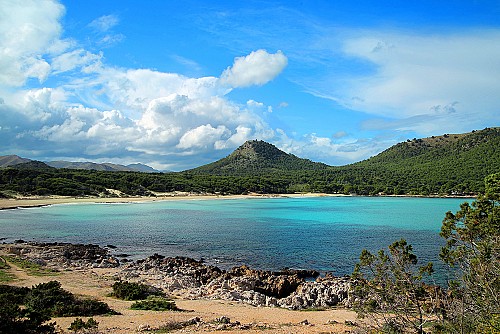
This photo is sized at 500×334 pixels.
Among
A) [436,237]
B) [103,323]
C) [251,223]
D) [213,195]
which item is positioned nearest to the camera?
[103,323]

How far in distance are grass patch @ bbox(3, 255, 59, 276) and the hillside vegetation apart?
65988mm

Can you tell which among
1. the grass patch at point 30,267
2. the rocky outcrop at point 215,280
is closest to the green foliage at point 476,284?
the rocky outcrop at point 215,280

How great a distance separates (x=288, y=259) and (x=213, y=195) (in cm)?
9418

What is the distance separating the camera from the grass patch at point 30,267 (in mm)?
23263

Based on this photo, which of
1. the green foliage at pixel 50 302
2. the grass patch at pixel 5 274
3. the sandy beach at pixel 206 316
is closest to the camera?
the sandy beach at pixel 206 316

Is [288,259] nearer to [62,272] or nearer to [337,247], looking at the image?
[337,247]

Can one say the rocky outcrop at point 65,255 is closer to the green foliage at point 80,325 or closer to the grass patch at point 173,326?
the green foliage at point 80,325

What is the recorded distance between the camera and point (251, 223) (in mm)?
55719

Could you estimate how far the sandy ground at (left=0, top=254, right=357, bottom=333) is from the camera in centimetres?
1327

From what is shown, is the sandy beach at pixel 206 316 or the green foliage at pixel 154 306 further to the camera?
the green foliage at pixel 154 306

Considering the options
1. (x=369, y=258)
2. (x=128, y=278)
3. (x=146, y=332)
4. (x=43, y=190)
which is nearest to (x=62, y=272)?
(x=128, y=278)

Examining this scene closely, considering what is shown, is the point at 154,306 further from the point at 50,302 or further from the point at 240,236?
the point at 240,236

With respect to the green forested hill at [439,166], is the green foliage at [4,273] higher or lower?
lower

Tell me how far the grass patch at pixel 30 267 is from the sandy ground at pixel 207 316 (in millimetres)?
1596
